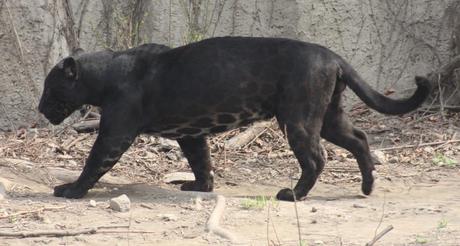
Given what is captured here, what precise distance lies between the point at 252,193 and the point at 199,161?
56 cm

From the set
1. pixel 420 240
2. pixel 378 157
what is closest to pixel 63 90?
pixel 378 157

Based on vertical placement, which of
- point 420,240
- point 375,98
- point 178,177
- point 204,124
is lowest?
point 178,177

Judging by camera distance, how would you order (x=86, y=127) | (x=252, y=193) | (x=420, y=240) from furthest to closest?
1. (x=86, y=127)
2. (x=252, y=193)
3. (x=420, y=240)

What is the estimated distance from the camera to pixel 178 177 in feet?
26.9

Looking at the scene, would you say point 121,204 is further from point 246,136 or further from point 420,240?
point 246,136

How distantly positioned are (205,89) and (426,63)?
462cm

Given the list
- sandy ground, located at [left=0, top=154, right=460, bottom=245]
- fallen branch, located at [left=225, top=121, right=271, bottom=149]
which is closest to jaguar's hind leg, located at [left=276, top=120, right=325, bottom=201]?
sandy ground, located at [left=0, top=154, right=460, bottom=245]

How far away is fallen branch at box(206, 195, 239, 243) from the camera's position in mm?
5418

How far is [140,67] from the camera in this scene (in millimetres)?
7250

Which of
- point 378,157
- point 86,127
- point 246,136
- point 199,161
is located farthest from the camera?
point 86,127

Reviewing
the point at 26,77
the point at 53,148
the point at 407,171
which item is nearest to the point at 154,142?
the point at 53,148

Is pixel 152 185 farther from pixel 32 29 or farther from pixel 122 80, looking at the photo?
pixel 32 29

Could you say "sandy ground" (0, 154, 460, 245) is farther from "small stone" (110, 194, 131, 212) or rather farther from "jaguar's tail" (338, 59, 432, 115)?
"jaguar's tail" (338, 59, 432, 115)

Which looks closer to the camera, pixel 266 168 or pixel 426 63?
pixel 266 168
